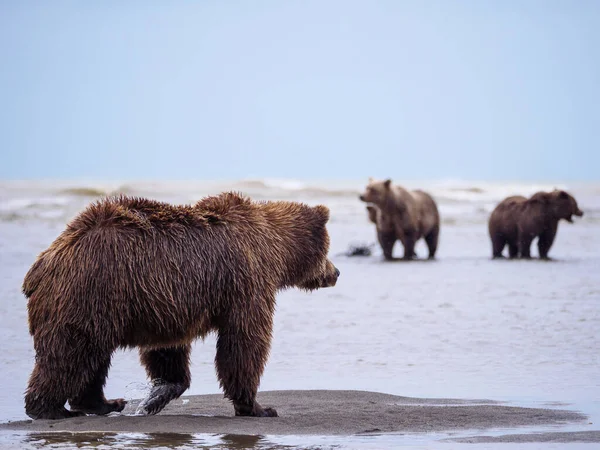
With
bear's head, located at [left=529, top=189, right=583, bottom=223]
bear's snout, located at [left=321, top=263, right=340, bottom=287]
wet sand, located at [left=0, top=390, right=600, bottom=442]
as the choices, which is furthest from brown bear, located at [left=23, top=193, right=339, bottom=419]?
bear's head, located at [left=529, top=189, right=583, bottom=223]

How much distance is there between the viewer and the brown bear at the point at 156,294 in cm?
622

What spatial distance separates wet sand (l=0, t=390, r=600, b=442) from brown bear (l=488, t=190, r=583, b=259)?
43.1 feet

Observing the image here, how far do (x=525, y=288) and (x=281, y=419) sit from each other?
339 inches

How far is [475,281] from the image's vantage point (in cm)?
1584

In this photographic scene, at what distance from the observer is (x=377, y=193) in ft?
68.4

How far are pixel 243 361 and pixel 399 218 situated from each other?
46.0 ft

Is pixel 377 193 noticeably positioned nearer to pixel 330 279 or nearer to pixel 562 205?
pixel 562 205

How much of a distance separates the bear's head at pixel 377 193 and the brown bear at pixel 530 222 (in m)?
2.04

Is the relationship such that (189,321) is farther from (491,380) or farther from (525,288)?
(525,288)

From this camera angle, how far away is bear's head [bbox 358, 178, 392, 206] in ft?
68.0

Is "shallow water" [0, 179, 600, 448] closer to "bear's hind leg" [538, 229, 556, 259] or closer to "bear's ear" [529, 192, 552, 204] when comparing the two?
"bear's hind leg" [538, 229, 556, 259]

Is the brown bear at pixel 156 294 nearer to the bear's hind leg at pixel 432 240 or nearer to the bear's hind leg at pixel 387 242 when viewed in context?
the bear's hind leg at pixel 387 242

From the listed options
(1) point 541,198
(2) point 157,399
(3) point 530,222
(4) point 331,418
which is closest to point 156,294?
(2) point 157,399

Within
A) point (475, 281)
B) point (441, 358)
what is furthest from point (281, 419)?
point (475, 281)
